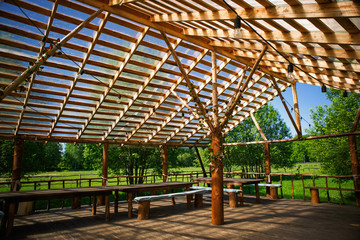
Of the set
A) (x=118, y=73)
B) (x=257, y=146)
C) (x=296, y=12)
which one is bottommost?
(x=257, y=146)

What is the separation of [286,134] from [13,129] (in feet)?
72.8

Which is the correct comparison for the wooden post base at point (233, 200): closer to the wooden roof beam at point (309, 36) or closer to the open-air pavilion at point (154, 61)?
the open-air pavilion at point (154, 61)

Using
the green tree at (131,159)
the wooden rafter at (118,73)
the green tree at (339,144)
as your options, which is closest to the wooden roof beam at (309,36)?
the wooden rafter at (118,73)

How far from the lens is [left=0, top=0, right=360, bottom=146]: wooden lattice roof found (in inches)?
144

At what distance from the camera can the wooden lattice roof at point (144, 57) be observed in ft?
12.0

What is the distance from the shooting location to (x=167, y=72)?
23.6 ft

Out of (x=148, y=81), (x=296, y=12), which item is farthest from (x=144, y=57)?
(x=296, y=12)

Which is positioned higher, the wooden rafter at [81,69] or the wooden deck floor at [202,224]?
the wooden rafter at [81,69]

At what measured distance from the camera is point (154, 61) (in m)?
6.75

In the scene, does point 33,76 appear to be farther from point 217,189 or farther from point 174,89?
point 217,189

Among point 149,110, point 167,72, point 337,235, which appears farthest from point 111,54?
point 337,235

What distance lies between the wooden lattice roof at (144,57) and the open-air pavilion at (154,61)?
0.07 feet

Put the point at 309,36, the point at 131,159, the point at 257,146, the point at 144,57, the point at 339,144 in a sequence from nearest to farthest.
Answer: the point at 309,36, the point at 144,57, the point at 339,144, the point at 131,159, the point at 257,146

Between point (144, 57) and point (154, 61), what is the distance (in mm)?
347
